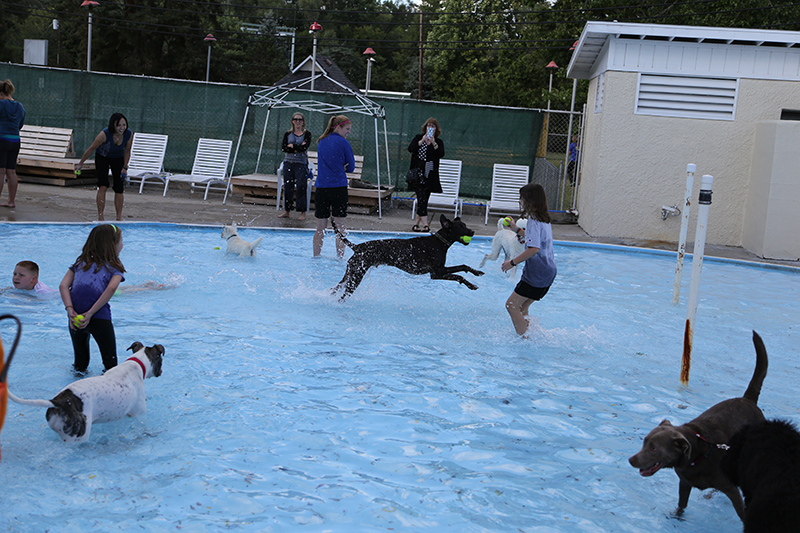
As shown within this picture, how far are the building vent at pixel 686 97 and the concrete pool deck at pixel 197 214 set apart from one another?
2397 mm

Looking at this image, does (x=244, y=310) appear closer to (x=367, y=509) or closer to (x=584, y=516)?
(x=367, y=509)

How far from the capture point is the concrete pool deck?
1127 centimetres

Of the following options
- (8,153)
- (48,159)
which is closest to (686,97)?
(8,153)

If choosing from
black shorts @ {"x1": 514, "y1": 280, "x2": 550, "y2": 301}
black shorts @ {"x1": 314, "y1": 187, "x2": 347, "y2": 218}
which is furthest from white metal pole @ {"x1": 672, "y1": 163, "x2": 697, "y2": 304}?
black shorts @ {"x1": 314, "y1": 187, "x2": 347, "y2": 218}

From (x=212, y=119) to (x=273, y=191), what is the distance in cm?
346

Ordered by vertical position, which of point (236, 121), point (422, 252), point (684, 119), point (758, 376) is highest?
point (684, 119)

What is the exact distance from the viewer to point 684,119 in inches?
494

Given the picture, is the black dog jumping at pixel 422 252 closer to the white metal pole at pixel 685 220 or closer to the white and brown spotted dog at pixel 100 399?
the white metal pole at pixel 685 220

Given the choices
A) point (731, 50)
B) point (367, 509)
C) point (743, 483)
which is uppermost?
point (731, 50)

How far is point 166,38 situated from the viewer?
155 feet

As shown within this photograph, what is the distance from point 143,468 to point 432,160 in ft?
29.9

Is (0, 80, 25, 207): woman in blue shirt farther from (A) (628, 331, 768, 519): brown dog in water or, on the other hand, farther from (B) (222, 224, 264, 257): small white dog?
(A) (628, 331, 768, 519): brown dog in water

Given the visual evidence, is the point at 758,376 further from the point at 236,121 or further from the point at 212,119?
the point at 212,119

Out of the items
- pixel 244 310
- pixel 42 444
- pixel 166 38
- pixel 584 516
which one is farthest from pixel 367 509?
pixel 166 38
